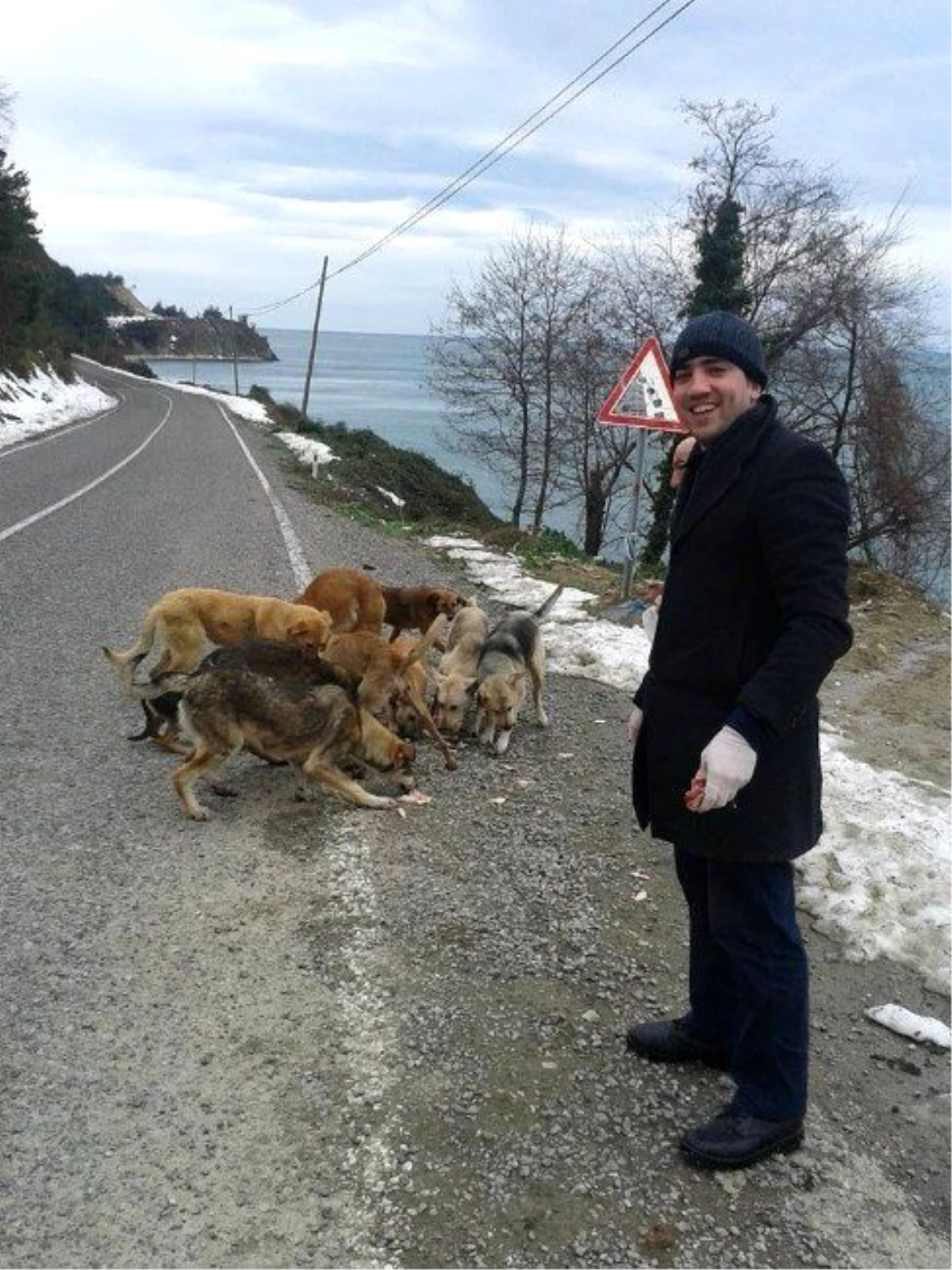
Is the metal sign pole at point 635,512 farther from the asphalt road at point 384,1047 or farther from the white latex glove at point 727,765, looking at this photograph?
the white latex glove at point 727,765

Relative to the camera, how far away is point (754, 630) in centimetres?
269

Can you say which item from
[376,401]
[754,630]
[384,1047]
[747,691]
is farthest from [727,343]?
[376,401]

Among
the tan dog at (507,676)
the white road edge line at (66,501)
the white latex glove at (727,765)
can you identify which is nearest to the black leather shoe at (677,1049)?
the white latex glove at (727,765)

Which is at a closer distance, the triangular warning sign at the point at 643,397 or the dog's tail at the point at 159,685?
the dog's tail at the point at 159,685

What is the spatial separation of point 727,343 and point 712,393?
141 mm

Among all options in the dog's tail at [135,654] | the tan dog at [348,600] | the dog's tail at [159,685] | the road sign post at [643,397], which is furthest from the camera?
the road sign post at [643,397]

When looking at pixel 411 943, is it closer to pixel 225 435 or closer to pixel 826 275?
pixel 826 275

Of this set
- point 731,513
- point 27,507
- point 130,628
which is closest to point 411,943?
point 731,513

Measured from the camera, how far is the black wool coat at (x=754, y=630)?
249cm

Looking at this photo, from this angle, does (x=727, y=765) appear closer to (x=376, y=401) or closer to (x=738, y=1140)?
(x=738, y=1140)

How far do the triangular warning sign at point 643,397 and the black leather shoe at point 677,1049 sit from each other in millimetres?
6832

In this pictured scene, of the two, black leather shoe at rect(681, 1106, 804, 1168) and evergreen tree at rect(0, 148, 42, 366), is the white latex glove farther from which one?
evergreen tree at rect(0, 148, 42, 366)

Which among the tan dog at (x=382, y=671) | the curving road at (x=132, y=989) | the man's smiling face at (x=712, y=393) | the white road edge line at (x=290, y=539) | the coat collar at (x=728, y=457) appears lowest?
the curving road at (x=132, y=989)

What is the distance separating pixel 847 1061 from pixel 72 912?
3207 mm
